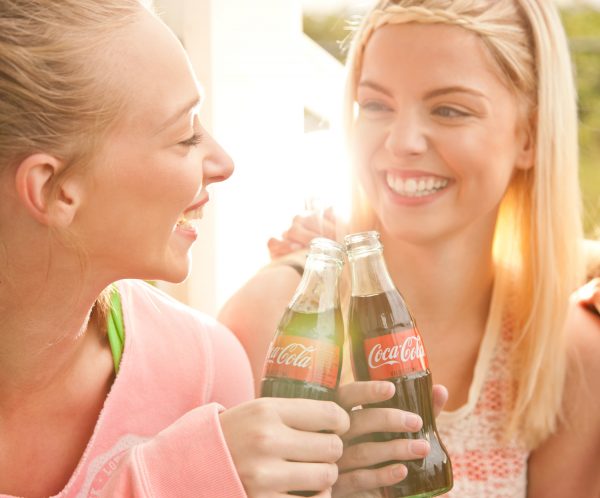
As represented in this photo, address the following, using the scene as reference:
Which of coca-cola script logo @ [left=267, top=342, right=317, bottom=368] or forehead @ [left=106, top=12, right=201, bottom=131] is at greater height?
forehead @ [left=106, top=12, right=201, bottom=131]

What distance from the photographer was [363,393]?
95cm

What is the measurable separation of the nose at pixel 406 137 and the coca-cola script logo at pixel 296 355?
0.58 meters

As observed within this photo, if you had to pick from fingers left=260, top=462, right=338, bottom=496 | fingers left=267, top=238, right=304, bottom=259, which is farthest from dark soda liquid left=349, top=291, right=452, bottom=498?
fingers left=267, top=238, right=304, bottom=259

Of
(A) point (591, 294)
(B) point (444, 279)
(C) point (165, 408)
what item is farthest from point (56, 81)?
(A) point (591, 294)

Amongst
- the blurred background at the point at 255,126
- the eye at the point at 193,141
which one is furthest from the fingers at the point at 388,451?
the blurred background at the point at 255,126

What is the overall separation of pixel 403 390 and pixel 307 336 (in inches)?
4.9

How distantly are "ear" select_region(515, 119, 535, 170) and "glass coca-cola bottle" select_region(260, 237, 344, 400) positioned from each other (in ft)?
2.30

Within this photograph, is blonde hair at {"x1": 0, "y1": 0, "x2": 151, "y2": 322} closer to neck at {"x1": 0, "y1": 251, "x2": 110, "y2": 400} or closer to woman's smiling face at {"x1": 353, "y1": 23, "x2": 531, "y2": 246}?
neck at {"x1": 0, "y1": 251, "x2": 110, "y2": 400}

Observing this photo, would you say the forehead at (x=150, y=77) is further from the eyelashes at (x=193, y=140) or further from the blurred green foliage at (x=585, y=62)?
the blurred green foliage at (x=585, y=62)

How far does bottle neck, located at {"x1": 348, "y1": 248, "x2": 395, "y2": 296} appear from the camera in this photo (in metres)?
1.03

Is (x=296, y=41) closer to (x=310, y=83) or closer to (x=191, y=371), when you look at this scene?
(x=310, y=83)

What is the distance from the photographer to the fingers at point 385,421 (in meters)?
0.95

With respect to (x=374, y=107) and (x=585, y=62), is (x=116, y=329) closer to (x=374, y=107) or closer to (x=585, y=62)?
(x=374, y=107)

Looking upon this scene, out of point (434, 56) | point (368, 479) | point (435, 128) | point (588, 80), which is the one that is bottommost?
point (368, 479)
